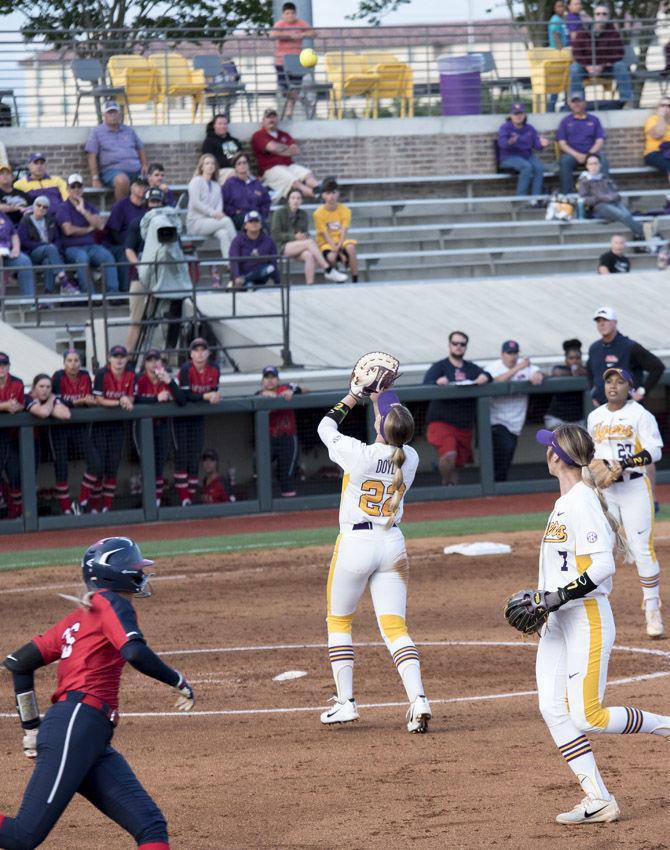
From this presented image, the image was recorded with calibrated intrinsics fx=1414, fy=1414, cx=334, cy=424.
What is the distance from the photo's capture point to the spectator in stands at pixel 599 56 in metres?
27.2

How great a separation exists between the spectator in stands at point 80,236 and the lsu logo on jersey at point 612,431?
33.1 feet

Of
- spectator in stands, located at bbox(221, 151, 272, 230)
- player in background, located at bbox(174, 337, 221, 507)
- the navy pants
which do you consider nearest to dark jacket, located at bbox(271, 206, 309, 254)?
spectator in stands, located at bbox(221, 151, 272, 230)

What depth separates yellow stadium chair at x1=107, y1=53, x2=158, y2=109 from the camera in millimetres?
24906

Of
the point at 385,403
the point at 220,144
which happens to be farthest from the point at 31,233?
the point at 385,403

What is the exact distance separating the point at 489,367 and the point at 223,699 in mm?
9925

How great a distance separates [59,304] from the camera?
778 inches

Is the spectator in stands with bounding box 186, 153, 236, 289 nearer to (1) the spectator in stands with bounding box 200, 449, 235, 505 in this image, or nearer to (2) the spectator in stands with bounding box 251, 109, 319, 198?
(2) the spectator in stands with bounding box 251, 109, 319, 198

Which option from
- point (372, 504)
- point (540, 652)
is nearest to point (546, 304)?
point (372, 504)

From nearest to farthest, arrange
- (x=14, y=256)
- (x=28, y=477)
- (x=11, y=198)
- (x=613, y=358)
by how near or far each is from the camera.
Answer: (x=613, y=358) < (x=28, y=477) < (x=14, y=256) < (x=11, y=198)

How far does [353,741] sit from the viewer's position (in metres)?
8.45

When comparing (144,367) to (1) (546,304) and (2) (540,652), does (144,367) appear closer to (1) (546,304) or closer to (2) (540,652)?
(1) (546,304)

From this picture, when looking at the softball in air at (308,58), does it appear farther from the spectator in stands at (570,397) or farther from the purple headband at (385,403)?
the purple headband at (385,403)

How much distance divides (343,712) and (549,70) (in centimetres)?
2091

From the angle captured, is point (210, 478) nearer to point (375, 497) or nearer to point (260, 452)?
point (260, 452)
